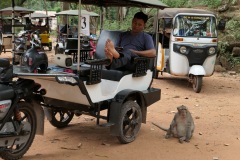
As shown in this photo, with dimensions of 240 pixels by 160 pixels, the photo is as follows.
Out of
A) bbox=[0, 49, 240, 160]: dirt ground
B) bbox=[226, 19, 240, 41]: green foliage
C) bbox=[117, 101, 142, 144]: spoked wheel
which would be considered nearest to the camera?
bbox=[0, 49, 240, 160]: dirt ground

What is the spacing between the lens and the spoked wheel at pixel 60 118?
573cm

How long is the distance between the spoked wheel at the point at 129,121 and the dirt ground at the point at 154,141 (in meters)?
0.12

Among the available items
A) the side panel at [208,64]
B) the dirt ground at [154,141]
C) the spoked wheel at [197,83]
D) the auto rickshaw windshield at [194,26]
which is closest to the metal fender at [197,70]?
the spoked wheel at [197,83]

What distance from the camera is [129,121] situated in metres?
5.32

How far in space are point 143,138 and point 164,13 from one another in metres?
5.60

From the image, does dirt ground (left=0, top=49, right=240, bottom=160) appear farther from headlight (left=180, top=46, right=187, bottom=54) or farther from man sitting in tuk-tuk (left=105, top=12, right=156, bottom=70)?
headlight (left=180, top=46, right=187, bottom=54)

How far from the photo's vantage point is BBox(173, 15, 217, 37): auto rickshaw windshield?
980 cm

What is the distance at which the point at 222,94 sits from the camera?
9.42 meters

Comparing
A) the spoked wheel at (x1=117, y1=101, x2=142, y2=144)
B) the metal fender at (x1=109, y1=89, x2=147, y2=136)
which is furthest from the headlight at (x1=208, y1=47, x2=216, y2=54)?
the metal fender at (x1=109, y1=89, x2=147, y2=136)

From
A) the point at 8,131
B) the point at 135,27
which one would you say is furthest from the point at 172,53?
the point at 8,131

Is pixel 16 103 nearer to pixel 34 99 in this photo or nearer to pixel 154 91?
pixel 34 99

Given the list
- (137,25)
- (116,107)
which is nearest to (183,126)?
(116,107)

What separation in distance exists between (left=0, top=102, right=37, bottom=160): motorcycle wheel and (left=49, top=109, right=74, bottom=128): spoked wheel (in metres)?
1.18

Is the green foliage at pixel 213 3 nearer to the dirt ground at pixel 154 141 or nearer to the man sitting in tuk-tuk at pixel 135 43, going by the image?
the dirt ground at pixel 154 141
